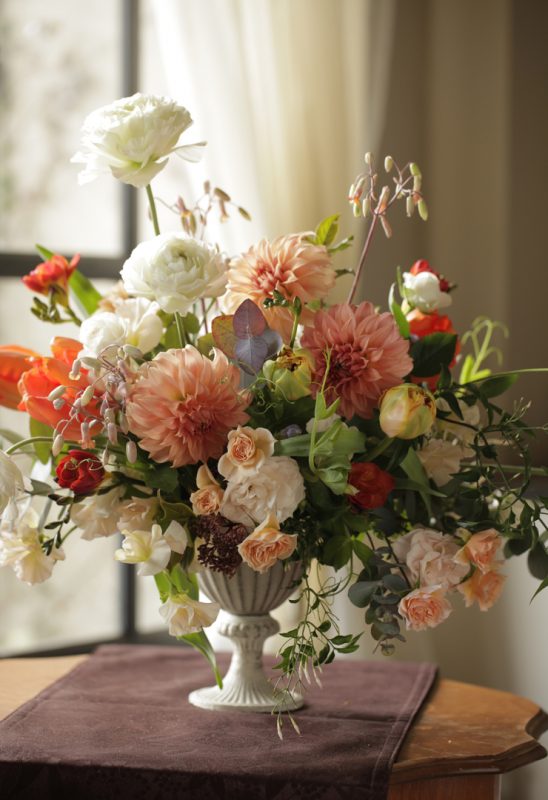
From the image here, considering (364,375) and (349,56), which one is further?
(349,56)

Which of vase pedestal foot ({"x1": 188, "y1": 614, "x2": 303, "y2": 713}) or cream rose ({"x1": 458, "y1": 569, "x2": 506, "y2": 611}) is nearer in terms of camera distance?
cream rose ({"x1": 458, "y1": 569, "x2": 506, "y2": 611})

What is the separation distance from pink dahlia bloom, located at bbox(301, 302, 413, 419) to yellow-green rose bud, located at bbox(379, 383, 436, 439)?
0.02 m

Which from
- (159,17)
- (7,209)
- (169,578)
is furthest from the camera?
(7,209)

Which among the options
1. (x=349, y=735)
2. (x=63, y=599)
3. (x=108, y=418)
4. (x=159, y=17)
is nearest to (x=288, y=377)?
(x=108, y=418)

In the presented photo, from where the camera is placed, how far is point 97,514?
112cm

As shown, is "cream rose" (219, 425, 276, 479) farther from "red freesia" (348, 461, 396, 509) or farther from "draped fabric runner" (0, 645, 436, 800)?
"draped fabric runner" (0, 645, 436, 800)

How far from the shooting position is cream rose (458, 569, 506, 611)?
1130 mm

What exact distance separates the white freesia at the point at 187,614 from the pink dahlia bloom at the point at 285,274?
0.94ft

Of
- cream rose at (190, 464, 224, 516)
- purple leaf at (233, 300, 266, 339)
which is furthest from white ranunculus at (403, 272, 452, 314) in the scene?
cream rose at (190, 464, 224, 516)

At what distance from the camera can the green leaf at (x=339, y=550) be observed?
44.4 inches

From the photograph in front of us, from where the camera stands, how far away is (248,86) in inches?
81.8

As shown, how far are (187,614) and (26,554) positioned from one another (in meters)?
0.18

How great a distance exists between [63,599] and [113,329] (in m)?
1.30

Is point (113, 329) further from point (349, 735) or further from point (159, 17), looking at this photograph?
point (159, 17)
